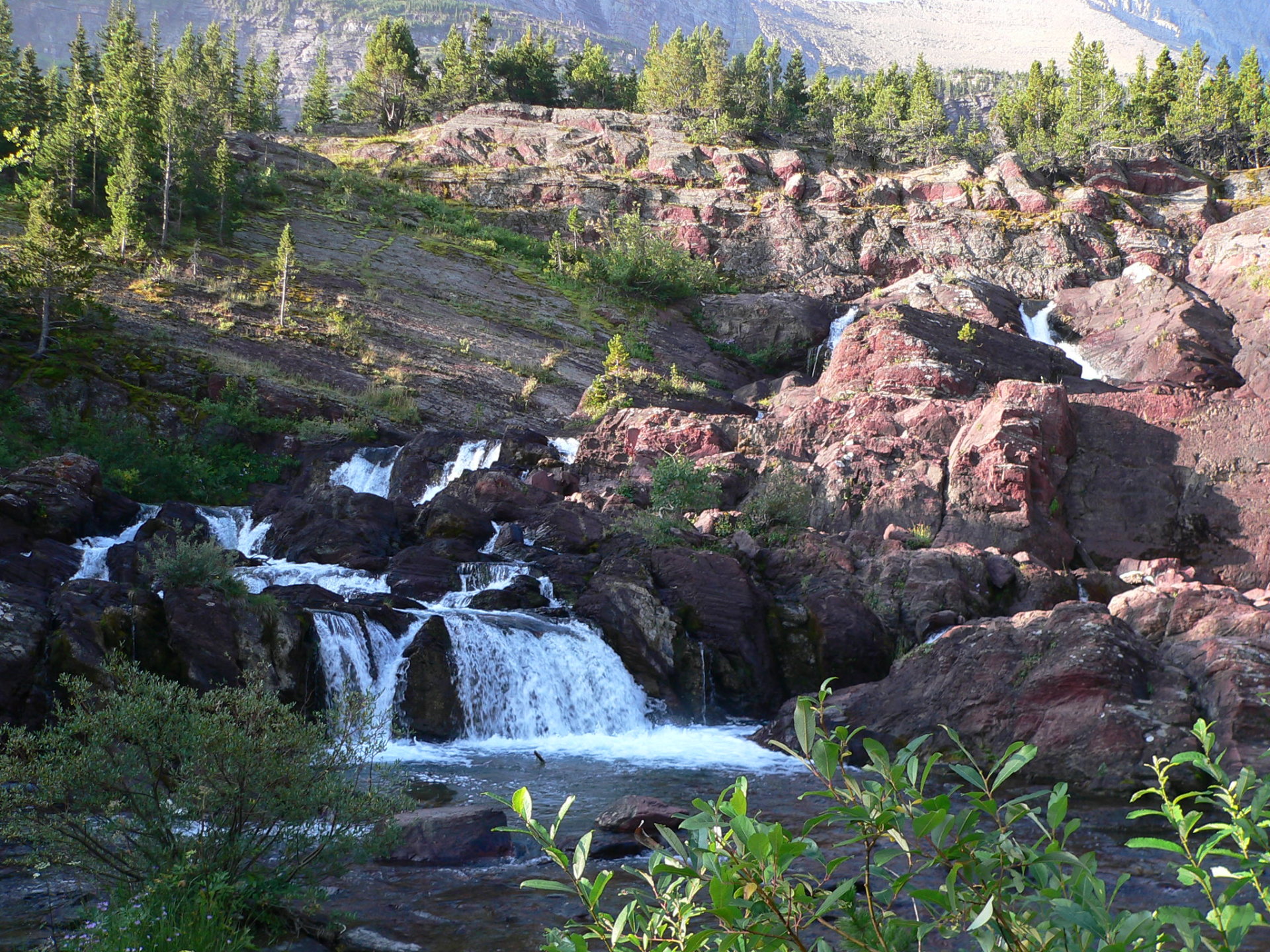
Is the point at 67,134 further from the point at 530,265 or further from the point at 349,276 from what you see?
the point at 530,265

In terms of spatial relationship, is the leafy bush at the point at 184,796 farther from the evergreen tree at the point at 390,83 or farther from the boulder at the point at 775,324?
the evergreen tree at the point at 390,83

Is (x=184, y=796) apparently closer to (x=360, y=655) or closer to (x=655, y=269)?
(x=360, y=655)

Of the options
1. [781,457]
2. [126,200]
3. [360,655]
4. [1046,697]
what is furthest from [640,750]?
[126,200]

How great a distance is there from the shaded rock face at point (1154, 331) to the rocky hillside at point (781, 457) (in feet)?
0.52

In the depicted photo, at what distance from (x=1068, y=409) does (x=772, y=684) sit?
14.0 metres

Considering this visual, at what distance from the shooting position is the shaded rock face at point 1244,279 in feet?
94.7

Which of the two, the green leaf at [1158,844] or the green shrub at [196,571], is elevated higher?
the green leaf at [1158,844]

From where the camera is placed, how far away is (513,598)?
18266 mm

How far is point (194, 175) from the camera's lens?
4134 centimetres

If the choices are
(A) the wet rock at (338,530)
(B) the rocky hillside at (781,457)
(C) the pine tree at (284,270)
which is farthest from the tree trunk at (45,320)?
(A) the wet rock at (338,530)

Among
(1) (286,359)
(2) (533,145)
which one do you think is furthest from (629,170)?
(1) (286,359)

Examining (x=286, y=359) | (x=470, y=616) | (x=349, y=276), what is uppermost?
(x=349, y=276)

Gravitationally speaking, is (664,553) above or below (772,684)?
above

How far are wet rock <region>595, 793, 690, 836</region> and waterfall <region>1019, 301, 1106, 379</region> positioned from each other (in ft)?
100.0
